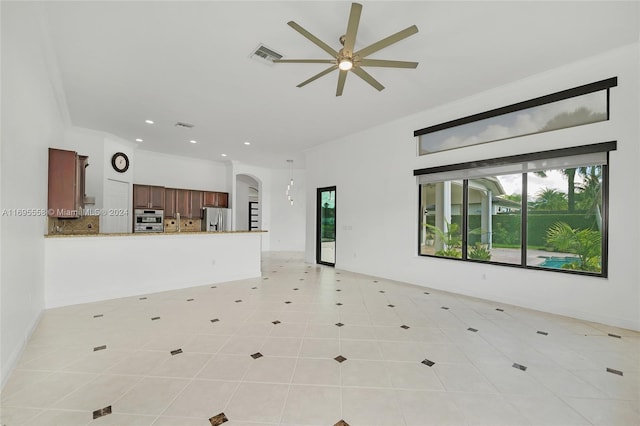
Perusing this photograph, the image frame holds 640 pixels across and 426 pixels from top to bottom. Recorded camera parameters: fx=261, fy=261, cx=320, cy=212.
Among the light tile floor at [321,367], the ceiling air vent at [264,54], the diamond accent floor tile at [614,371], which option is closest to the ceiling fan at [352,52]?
the ceiling air vent at [264,54]

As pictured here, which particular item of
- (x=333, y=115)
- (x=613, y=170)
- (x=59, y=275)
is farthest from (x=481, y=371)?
(x=59, y=275)

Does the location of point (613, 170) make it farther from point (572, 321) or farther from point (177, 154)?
point (177, 154)

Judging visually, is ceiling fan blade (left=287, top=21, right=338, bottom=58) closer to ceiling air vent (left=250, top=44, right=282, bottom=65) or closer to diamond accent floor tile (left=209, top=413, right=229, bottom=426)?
ceiling air vent (left=250, top=44, right=282, bottom=65)

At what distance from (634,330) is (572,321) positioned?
0.55 meters

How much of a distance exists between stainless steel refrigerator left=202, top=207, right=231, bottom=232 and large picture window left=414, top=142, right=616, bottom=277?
6515 mm

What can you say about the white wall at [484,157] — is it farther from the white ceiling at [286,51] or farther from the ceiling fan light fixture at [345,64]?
the ceiling fan light fixture at [345,64]

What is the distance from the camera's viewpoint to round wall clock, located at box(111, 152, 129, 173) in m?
6.58

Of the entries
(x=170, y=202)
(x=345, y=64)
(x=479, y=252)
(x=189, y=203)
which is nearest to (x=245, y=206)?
(x=189, y=203)

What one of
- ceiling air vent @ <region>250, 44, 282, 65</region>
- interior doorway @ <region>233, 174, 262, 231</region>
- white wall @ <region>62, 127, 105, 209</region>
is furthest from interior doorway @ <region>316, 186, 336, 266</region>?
white wall @ <region>62, 127, 105, 209</region>

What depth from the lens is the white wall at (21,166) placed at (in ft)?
7.16

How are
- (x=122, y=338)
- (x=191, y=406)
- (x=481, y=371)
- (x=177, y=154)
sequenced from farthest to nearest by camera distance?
(x=177, y=154) < (x=122, y=338) < (x=481, y=371) < (x=191, y=406)

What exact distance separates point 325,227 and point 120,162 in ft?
18.5

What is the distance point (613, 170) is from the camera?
331cm

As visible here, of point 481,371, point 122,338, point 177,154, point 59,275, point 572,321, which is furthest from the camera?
point 177,154
